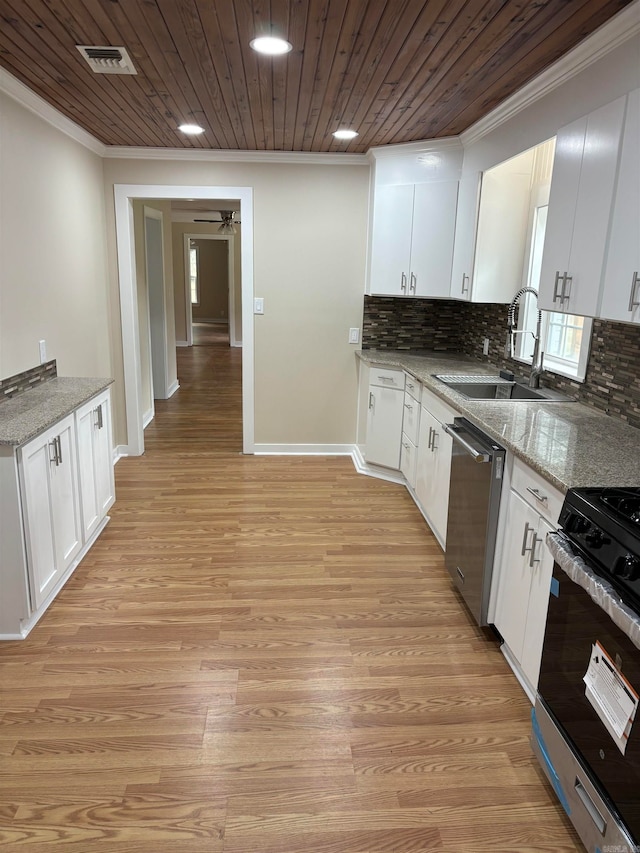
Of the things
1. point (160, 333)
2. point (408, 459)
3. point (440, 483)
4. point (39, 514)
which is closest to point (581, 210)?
point (440, 483)

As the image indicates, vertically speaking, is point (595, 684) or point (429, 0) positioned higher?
point (429, 0)

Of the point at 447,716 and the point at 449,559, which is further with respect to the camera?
the point at 449,559

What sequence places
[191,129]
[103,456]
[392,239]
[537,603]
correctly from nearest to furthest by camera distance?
1. [537,603]
2. [103,456]
3. [191,129]
4. [392,239]

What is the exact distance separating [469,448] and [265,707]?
1.33m

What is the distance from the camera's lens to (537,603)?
212cm

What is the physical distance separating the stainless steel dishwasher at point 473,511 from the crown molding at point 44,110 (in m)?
2.75

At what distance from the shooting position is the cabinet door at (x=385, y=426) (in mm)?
4355

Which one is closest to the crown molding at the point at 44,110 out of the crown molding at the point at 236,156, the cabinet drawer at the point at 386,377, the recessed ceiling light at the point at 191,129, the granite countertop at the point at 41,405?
the crown molding at the point at 236,156

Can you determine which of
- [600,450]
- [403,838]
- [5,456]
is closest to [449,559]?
[600,450]

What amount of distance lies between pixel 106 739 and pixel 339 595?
1292 mm

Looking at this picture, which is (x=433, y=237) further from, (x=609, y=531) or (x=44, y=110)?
(x=609, y=531)

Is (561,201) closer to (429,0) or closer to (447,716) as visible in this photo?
(429,0)

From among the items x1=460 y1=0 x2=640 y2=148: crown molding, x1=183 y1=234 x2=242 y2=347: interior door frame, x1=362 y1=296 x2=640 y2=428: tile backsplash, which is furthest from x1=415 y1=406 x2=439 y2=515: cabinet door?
x1=183 y1=234 x2=242 y2=347: interior door frame

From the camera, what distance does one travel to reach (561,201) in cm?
253
